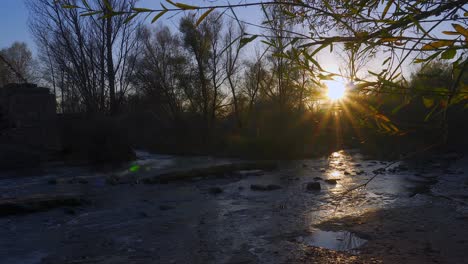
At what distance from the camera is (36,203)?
354 inches

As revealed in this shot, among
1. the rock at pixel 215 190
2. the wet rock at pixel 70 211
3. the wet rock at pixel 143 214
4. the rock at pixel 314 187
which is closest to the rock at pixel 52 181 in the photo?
the wet rock at pixel 70 211

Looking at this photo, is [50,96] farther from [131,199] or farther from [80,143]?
[131,199]

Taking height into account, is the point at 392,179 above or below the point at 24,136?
below

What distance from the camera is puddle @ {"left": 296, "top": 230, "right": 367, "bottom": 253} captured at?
238 inches

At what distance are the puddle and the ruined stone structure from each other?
18.6 meters

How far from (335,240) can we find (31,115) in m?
19.8

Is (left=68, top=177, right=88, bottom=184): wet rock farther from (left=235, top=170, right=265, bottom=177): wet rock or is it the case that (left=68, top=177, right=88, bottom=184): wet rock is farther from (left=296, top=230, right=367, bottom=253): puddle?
(left=296, top=230, right=367, bottom=253): puddle

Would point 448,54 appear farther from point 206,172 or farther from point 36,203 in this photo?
point 206,172

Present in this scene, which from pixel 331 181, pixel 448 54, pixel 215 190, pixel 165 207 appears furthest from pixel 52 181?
pixel 448 54

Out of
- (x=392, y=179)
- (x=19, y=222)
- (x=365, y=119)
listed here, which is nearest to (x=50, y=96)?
(x=19, y=222)

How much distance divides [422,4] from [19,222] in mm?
7833

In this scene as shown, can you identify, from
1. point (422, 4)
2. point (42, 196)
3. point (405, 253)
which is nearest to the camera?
point (422, 4)

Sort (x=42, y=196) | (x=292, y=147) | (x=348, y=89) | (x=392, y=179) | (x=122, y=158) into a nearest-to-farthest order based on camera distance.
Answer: (x=348, y=89), (x=42, y=196), (x=392, y=179), (x=122, y=158), (x=292, y=147)

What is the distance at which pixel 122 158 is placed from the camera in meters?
21.4
